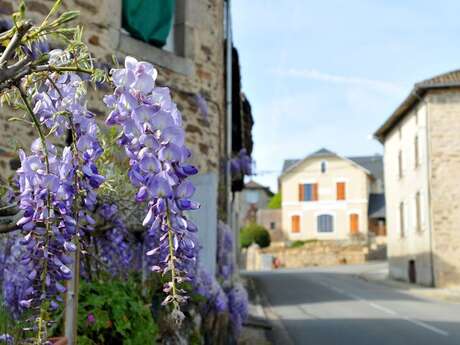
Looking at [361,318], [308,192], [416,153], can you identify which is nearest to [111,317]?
[361,318]

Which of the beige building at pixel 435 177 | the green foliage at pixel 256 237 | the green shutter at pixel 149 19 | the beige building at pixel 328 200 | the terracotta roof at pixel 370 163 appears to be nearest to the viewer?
the green shutter at pixel 149 19

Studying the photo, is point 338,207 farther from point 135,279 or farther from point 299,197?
point 135,279

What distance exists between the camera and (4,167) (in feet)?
18.6

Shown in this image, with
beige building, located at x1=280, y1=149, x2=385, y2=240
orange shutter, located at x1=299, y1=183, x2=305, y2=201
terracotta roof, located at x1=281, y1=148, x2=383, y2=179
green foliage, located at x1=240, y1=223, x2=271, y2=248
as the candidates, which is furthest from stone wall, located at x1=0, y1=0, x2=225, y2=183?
terracotta roof, located at x1=281, y1=148, x2=383, y2=179

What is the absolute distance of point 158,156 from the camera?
161cm

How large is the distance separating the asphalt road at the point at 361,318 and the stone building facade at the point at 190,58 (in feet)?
10.6

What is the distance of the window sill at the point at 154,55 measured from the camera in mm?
6812

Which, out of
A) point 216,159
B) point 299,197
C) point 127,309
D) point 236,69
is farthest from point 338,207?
point 127,309

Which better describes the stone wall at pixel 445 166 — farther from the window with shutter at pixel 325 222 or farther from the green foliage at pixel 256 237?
the window with shutter at pixel 325 222

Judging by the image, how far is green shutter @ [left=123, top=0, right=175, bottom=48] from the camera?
22.9ft

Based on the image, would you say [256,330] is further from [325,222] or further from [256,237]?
[325,222]

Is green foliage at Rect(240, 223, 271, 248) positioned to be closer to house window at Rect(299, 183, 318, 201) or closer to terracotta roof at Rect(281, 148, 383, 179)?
house window at Rect(299, 183, 318, 201)

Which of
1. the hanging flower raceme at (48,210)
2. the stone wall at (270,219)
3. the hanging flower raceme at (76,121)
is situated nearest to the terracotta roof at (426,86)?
the hanging flower raceme at (76,121)

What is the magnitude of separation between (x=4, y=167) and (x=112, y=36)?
178 cm
